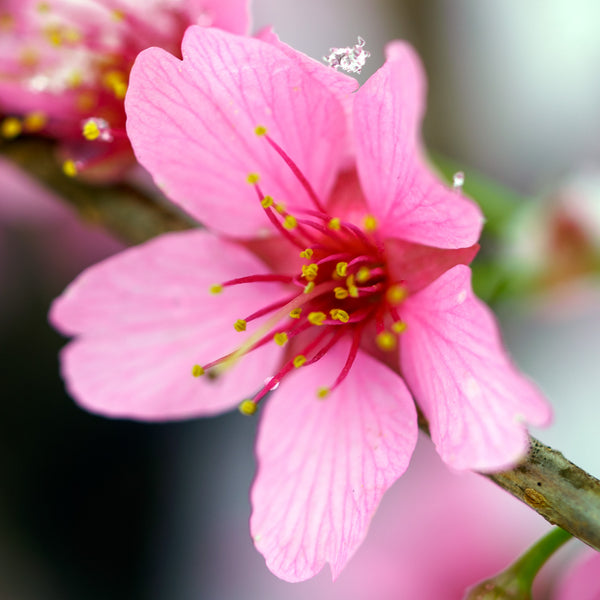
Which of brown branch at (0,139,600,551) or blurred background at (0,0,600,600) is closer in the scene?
brown branch at (0,139,600,551)

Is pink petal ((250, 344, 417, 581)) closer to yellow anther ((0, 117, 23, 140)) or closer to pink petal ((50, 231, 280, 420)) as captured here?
pink petal ((50, 231, 280, 420))

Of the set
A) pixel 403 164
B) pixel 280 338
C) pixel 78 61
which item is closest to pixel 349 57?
pixel 403 164

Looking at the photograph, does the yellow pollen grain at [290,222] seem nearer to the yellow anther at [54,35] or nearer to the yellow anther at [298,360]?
the yellow anther at [298,360]

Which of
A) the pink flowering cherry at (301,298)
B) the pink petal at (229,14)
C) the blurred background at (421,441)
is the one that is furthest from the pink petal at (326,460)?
the blurred background at (421,441)

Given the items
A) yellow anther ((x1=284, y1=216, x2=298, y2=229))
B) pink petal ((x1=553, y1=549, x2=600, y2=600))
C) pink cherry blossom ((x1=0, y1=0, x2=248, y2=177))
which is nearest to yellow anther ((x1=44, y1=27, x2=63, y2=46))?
pink cherry blossom ((x1=0, y1=0, x2=248, y2=177))

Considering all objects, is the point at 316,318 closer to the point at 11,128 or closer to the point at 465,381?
the point at 465,381
